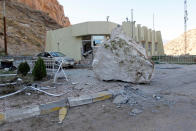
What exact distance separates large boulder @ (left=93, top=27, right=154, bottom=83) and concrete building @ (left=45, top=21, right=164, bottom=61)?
6.37m

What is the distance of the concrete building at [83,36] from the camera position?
15.1 metres

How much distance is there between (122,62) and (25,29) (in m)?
35.5

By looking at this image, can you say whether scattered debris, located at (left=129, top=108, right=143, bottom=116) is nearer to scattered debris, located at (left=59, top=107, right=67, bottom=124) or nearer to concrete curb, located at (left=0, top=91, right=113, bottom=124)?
concrete curb, located at (left=0, top=91, right=113, bottom=124)

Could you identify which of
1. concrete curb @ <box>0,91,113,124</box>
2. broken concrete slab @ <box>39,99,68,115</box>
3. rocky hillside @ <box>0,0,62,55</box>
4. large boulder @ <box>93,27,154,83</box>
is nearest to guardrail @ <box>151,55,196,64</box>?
large boulder @ <box>93,27,154,83</box>

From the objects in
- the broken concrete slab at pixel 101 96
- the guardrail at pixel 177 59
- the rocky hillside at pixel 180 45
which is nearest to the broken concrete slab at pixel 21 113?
the broken concrete slab at pixel 101 96

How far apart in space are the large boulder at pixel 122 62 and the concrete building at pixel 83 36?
637 centimetres

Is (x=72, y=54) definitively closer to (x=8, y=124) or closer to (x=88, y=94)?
(x=88, y=94)

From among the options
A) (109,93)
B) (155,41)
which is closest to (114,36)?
(109,93)

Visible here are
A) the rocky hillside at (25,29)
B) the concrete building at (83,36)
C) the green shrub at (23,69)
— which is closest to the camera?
the green shrub at (23,69)

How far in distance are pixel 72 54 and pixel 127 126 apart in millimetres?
14579

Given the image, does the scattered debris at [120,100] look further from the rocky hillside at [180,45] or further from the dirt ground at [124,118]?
the rocky hillside at [180,45]

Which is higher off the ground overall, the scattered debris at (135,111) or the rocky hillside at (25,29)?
the rocky hillside at (25,29)

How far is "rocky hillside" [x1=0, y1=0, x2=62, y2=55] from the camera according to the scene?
102ft

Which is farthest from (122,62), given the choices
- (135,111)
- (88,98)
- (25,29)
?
(25,29)
